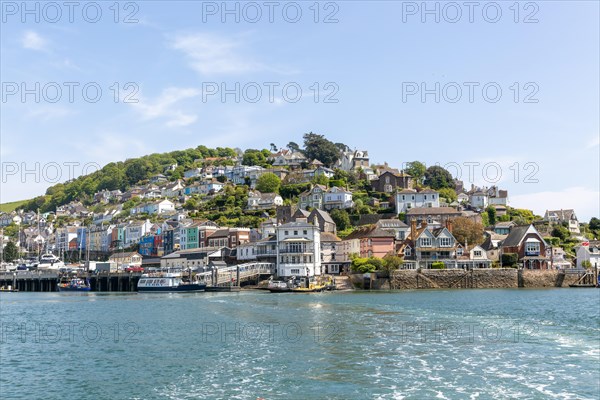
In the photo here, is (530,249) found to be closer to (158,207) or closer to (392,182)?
(392,182)

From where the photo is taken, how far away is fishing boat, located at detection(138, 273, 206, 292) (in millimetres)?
90125

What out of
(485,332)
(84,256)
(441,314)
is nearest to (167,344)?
(485,332)

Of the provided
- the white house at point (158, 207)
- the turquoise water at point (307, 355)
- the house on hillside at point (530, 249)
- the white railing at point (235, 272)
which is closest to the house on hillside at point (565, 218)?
the house on hillside at point (530, 249)

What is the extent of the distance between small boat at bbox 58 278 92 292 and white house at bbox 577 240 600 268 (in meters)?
80.3

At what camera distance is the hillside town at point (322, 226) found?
97688mm

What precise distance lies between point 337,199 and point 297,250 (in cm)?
3912

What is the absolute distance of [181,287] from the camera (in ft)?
297

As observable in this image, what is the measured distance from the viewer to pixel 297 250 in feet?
316

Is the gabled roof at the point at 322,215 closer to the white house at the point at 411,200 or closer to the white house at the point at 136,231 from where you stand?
the white house at the point at 411,200

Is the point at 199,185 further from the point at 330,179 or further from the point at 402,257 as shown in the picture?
the point at 402,257

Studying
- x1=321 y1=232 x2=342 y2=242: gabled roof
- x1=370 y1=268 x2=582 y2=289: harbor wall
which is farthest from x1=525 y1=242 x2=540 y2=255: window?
x1=321 y1=232 x2=342 y2=242: gabled roof

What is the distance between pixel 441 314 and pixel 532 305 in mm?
14417

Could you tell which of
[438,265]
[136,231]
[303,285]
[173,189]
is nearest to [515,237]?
[438,265]

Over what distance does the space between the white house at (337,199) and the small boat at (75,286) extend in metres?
51.2
